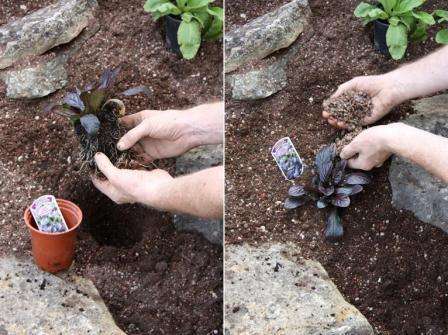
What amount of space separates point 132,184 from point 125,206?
0.49ft

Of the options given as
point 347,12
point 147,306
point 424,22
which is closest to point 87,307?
point 147,306

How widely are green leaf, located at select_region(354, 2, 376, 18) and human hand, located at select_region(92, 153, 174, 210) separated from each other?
17.9 inches

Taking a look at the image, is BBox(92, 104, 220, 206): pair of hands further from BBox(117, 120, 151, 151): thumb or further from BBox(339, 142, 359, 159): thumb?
BBox(339, 142, 359, 159): thumb

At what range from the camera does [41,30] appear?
4.56 ft

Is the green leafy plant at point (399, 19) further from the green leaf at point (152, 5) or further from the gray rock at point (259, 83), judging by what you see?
the green leaf at point (152, 5)

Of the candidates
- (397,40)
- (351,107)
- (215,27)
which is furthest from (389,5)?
(215,27)

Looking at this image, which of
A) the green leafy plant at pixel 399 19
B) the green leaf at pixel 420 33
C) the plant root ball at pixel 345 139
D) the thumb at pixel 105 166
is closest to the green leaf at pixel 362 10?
the green leafy plant at pixel 399 19

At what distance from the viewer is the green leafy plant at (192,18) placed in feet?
4.51

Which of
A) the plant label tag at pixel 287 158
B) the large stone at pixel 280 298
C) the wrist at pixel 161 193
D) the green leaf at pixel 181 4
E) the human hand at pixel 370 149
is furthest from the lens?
the green leaf at pixel 181 4

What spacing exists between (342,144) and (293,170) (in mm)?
149

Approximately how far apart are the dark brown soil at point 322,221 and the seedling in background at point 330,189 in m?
0.01

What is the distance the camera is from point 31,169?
139 centimetres

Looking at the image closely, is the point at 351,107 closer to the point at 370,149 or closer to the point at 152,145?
the point at 370,149

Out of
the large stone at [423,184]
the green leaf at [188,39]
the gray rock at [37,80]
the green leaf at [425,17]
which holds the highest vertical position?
the green leaf at [425,17]
